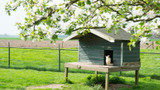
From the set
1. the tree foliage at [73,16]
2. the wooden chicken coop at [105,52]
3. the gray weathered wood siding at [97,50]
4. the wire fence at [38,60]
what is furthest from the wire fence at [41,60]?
the tree foliage at [73,16]

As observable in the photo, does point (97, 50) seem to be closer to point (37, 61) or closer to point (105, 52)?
point (105, 52)

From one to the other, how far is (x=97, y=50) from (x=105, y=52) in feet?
2.51

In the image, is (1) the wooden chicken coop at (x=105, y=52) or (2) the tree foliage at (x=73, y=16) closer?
(2) the tree foliage at (x=73, y=16)

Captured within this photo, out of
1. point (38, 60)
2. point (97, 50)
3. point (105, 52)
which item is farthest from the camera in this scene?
point (38, 60)

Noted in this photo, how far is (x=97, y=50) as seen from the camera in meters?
9.92

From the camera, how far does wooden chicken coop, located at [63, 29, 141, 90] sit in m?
9.24

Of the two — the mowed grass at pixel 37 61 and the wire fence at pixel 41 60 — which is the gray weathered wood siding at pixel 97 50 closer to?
the wire fence at pixel 41 60

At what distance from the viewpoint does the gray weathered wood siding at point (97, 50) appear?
946 cm

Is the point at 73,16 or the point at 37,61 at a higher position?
the point at 73,16

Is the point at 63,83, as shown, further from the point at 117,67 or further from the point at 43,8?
the point at 43,8

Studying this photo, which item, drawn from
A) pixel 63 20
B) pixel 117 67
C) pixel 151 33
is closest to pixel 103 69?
pixel 117 67

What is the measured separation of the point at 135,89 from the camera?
962 cm

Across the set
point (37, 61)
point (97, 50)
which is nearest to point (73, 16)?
point (97, 50)

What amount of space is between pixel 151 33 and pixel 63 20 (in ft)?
7.74
